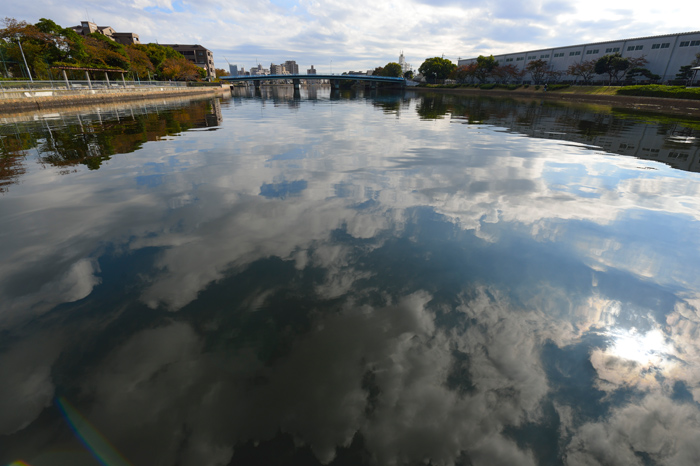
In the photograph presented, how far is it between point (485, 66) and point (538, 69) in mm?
23779

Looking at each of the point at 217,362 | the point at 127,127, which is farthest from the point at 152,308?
the point at 127,127

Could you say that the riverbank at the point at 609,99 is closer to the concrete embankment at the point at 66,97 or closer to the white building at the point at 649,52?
the white building at the point at 649,52

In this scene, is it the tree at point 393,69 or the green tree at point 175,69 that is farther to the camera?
the tree at point 393,69

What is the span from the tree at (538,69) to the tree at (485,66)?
16.8 metres

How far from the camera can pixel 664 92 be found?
49.8m

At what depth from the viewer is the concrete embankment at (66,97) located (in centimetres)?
2954

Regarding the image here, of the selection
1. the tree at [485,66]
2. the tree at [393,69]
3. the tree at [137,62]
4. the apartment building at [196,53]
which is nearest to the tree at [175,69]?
the tree at [137,62]

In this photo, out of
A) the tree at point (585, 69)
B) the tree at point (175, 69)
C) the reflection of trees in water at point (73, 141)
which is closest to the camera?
the reflection of trees in water at point (73, 141)

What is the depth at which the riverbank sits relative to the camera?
45.1 metres

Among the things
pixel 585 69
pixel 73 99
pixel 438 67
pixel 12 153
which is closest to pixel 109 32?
pixel 73 99

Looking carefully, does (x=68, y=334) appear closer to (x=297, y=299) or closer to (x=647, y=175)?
(x=297, y=299)

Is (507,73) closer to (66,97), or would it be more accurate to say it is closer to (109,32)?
(66,97)

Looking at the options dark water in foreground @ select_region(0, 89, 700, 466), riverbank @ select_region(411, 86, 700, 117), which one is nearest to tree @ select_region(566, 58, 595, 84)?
riverbank @ select_region(411, 86, 700, 117)

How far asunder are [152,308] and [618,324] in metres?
6.41
